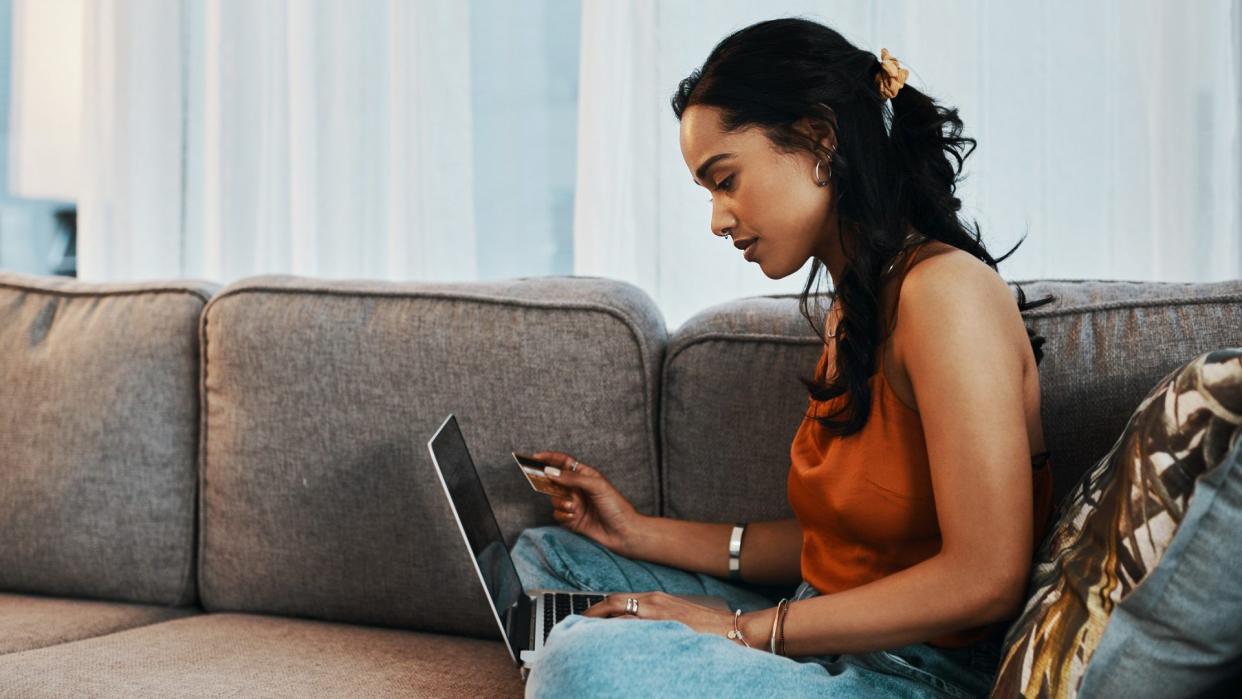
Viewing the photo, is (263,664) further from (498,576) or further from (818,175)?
(818,175)

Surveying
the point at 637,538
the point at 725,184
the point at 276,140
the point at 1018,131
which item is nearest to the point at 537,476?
the point at 637,538

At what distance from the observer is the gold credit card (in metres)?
1.39

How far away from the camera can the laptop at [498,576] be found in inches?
46.5

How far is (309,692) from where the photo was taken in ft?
3.83

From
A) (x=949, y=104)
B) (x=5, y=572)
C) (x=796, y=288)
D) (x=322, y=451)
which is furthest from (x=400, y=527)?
(x=949, y=104)

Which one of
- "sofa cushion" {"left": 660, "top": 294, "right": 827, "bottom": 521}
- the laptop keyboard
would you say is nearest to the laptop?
the laptop keyboard

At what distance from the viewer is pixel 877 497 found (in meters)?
1.09

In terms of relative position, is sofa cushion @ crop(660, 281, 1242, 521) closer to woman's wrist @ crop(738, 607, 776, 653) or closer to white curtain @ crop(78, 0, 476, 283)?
woman's wrist @ crop(738, 607, 776, 653)

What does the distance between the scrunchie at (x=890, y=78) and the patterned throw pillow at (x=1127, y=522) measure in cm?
42

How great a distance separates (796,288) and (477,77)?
0.74 m

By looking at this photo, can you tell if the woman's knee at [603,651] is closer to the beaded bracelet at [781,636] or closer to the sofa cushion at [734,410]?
the beaded bracelet at [781,636]

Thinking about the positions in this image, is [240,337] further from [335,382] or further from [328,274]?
[328,274]

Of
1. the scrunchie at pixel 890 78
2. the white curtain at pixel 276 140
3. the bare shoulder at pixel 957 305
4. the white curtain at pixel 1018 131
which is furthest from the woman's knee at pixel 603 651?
the white curtain at pixel 276 140

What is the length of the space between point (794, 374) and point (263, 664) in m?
0.74
